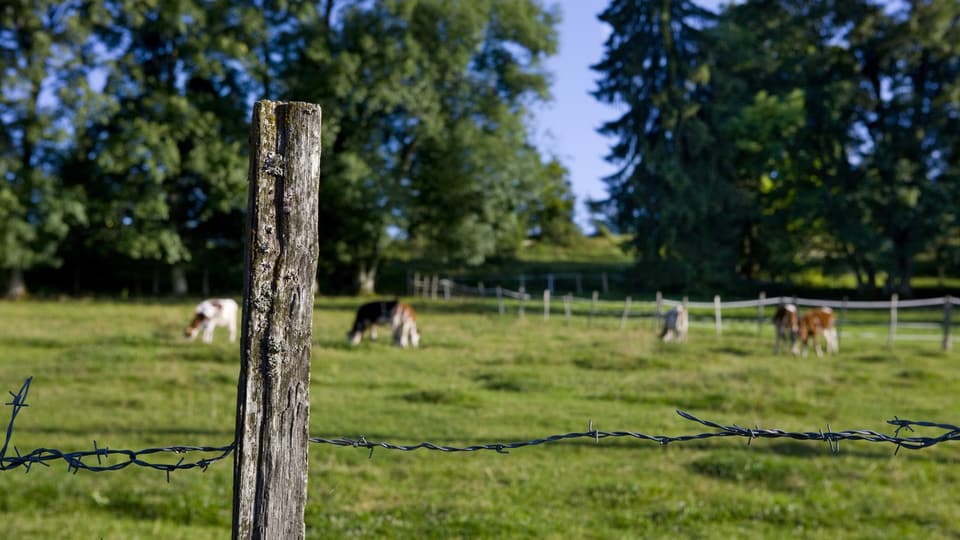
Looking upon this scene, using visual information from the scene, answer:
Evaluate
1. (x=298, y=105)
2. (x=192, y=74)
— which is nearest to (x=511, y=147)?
(x=192, y=74)

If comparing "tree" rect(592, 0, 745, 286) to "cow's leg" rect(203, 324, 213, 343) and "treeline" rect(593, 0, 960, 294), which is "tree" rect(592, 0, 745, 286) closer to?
"treeline" rect(593, 0, 960, 294)

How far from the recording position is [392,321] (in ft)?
71.6

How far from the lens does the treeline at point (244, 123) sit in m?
37.8

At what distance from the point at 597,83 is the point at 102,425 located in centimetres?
3935

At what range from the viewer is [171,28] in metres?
39.4

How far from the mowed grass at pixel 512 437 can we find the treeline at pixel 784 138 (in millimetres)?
20123

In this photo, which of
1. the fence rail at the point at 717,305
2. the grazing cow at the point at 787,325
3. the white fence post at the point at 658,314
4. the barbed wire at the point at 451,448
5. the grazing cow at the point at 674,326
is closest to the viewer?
the barbed wire at the point at 451,448

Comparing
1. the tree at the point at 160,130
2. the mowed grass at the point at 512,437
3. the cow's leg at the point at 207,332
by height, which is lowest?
the mowed grass at the point at 512,437

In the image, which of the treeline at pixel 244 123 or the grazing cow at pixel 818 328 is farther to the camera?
the treeline at pixel 244 123

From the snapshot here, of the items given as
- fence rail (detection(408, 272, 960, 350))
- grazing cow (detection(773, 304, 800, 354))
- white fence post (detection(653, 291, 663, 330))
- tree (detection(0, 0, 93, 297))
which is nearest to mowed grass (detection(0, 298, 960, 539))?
grazing cow (detection(773, 304, 800, 354))

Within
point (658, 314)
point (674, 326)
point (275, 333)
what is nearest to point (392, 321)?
point (674, 326)

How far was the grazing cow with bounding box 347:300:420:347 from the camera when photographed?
2155cm

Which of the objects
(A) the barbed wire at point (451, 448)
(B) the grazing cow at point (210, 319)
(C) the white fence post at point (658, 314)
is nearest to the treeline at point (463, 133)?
(C) the white fence post at point (658, 314)

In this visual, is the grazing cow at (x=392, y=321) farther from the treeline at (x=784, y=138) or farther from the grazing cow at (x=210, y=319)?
the treeline at (x=784, y=138)
